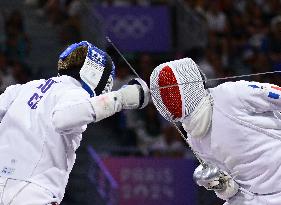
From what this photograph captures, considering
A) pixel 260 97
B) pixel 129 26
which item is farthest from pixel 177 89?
pixel 129 26

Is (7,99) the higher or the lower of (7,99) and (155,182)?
the higher

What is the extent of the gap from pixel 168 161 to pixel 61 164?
491 centimetres

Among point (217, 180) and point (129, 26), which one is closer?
point (217, 180)

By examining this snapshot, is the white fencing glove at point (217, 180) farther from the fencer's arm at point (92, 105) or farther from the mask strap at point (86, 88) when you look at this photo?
the mask strap at point (86, 88)

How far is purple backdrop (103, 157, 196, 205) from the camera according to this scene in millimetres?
9336

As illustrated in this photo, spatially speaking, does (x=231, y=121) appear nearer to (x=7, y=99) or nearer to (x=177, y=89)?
(x=177, y=89)

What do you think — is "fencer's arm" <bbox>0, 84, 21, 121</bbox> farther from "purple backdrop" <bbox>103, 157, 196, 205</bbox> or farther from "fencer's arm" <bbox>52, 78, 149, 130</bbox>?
"purple backdrop" <bbox>103, 157, 196, 205</bbox>

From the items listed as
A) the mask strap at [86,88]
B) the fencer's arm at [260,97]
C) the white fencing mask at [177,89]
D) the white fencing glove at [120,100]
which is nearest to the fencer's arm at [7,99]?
the mask strap at [86,88]

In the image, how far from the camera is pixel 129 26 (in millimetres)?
11328

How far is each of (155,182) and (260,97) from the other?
4.84m

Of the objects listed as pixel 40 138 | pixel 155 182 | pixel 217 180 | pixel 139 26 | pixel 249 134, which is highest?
pixel 40 138

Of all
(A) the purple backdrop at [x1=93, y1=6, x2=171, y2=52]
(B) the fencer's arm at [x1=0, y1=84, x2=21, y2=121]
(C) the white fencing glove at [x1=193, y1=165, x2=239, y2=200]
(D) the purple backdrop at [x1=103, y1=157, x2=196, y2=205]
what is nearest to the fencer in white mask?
(C) the white fencing glove at [x1=193, y1=165, x2=239, y2=200]

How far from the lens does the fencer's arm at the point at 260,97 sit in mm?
4680

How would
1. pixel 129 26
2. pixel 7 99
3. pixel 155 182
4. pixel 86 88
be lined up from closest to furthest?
pixel 86 88 < pixel 7 99 < pixel 155 182 < pixel 129 26
